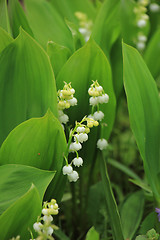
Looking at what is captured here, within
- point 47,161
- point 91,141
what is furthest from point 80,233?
point 47,161

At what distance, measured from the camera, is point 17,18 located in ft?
4.40

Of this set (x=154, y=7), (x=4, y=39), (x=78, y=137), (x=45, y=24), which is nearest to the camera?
(x=78, y=137)

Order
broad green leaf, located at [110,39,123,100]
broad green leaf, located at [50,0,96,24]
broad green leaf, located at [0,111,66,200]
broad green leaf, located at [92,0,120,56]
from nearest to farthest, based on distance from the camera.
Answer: broad green leaf, located at [0,111,66,200], broad green leaf, located at [92,0,120,56], broad green leaf, located at [110,39,123,100], broad green leaf, located at [50,0,96,24]

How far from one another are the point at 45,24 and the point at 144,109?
28.1 inches

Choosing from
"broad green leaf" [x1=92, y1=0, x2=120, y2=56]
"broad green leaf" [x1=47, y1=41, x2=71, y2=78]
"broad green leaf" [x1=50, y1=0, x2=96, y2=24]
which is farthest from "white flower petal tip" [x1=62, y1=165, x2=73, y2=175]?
"broad green leaf" [x1=50, y1=0, x2=96, y2=24]

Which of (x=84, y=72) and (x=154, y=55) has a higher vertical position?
(x=84, y=72)

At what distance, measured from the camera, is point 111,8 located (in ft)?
5.11

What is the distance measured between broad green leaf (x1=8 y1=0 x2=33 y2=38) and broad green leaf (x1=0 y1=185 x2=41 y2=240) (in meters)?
0.68

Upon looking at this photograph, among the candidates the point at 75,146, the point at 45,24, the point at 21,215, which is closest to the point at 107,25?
the point at 45,24

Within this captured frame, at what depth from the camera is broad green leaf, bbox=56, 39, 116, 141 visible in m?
1.23

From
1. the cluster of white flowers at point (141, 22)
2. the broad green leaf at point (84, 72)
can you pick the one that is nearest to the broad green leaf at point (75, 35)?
the broad green leaf at point (84, 72)

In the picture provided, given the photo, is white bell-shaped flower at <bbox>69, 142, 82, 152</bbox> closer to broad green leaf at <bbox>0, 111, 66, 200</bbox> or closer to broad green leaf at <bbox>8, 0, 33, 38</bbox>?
broad green leaf at <bbox>0, 111, 66, 200</bbox>

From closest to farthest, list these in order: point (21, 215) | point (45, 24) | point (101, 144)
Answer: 1. point (21, 215)
2. point (101, 144)
3. point (45, 24)

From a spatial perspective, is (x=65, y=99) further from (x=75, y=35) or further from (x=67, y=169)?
(x=75, y=35)
